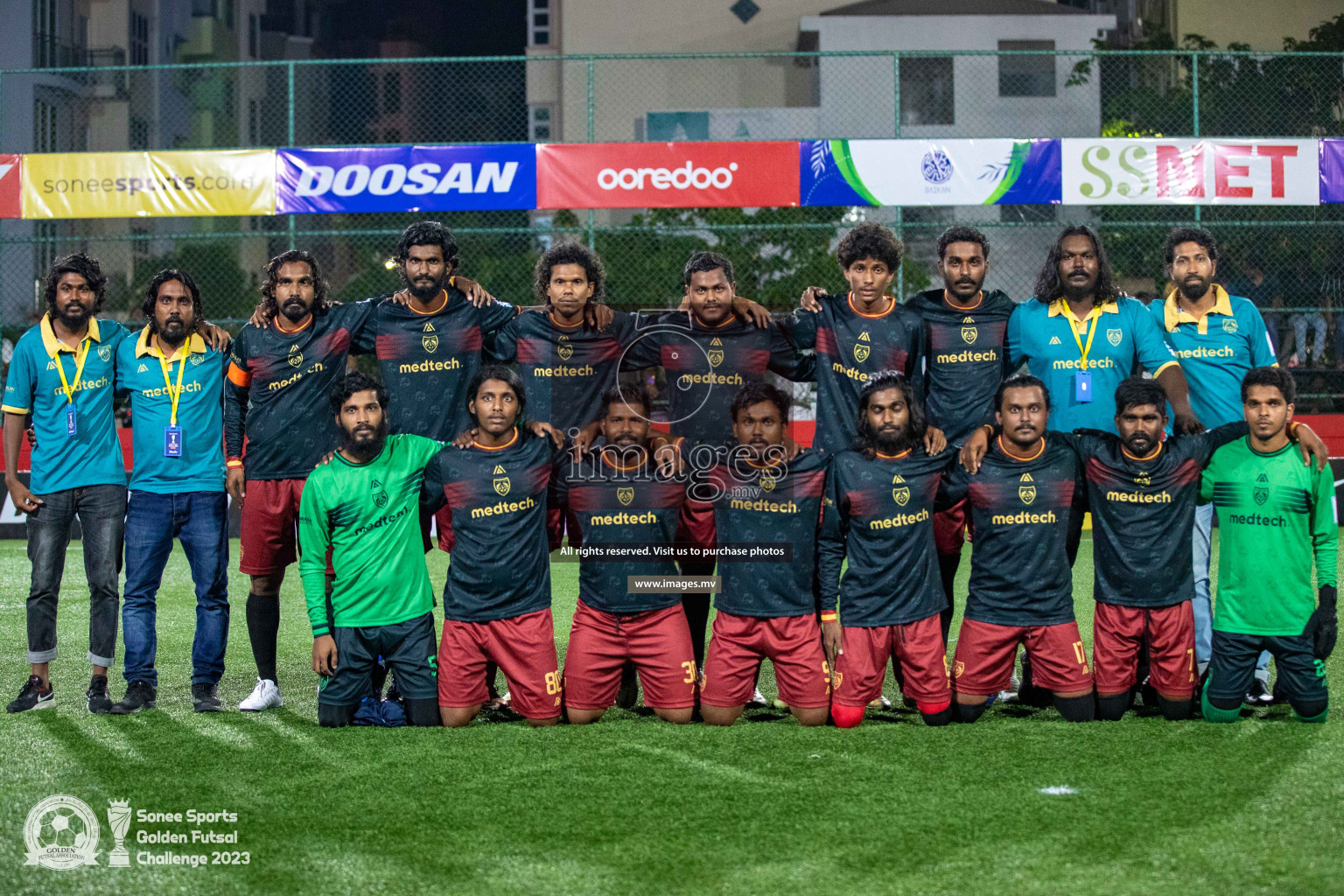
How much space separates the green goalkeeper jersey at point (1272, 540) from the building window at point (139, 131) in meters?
30.7

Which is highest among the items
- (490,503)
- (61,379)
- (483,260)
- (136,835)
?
(483,260)

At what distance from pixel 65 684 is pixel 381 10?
4938 centimetres

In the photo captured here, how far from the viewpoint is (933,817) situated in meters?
3.74

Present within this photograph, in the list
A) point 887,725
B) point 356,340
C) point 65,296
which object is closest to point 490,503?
point 356,340

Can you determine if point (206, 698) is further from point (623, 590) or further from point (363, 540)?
point (623, 590)

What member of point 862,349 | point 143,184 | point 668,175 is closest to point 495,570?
point 862,349

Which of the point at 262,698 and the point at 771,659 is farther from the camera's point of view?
the point at 262,698

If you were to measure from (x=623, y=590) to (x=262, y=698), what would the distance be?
163 cm

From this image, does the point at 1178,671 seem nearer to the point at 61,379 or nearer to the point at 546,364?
the point at 546,364

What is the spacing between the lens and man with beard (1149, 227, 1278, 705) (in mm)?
5527

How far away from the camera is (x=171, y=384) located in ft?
18.0

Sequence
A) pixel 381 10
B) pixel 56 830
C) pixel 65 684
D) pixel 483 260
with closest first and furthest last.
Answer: pixel 56 830 < pixel 65 684 < pixel 483 260 < pixel 381 10

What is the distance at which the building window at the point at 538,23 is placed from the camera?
3431 cm

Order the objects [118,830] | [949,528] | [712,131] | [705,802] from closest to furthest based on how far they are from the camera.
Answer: [118,830], [705,802], [949,528], [712,131]
